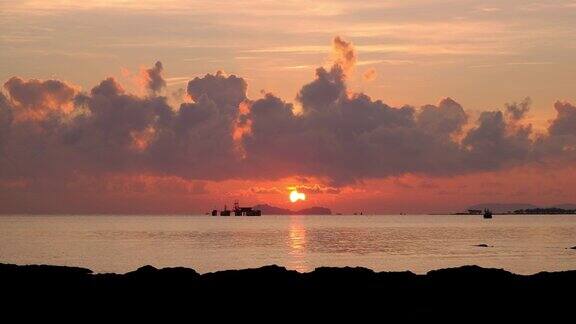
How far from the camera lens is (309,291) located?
40562 millimetres

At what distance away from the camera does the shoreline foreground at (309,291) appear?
3741 centimetres

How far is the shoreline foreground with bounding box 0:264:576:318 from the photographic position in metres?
37.4

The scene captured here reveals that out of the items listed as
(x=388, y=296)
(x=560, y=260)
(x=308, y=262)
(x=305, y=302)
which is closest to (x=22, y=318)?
(x=305, y=302)

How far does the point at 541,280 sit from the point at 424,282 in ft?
18.2

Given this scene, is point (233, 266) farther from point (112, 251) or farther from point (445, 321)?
point (445, 321)

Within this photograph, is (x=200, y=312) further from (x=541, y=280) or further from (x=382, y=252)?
(x=382, y=252)

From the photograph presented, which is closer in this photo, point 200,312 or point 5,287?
point 200,312

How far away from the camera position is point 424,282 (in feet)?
140

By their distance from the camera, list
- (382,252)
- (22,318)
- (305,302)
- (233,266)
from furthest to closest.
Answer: (382,252) → (233,266) → (305,302) → (22,318)

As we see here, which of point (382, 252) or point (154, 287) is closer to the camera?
point (154, 287)

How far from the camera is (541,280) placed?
42.5 metres

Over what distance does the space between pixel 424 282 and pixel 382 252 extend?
290ft

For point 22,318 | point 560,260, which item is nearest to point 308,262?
point 560,260

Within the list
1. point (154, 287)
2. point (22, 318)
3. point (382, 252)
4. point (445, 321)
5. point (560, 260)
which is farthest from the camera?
point (382, 252)
